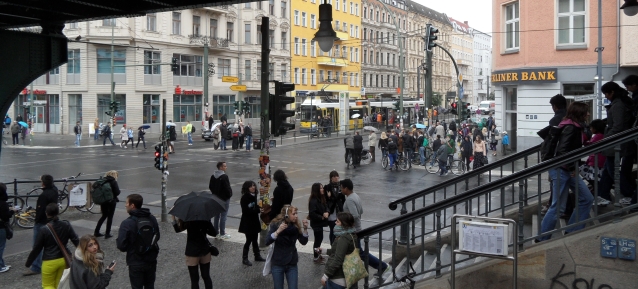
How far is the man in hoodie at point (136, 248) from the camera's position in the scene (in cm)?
741

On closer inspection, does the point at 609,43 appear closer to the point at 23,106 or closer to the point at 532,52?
the point at 532,52

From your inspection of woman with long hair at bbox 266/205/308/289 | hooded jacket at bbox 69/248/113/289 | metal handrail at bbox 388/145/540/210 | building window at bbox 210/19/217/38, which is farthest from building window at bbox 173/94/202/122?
hooded jacket at bbox 69/248/113/289

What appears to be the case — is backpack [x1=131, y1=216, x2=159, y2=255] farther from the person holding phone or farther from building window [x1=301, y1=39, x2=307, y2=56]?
building window [x1=301, y1=39, x2=307, y2=56]

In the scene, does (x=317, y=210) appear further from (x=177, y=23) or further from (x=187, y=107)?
(x=187, y=107)

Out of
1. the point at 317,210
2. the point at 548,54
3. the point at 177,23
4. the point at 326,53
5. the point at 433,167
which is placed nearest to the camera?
the point at 317,210

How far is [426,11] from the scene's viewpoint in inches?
4028

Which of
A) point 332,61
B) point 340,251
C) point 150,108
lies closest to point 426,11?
point 332,61

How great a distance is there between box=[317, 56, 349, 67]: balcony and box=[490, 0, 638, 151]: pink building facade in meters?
44.0

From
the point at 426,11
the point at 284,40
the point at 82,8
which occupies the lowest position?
the point at 82,8

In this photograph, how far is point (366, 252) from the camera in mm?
7145

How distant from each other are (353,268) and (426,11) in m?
100

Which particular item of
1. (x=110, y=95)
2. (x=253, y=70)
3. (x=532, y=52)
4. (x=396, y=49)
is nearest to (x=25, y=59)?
(x=532, y=52)

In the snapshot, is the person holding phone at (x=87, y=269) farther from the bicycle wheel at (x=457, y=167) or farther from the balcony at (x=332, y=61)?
the balcony at (x=332, y=61)

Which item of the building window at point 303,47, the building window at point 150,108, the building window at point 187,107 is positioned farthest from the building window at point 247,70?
the building window at point 150,108
